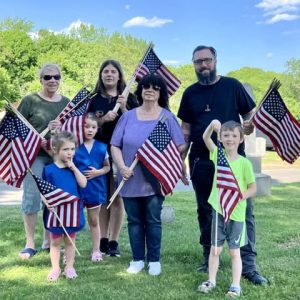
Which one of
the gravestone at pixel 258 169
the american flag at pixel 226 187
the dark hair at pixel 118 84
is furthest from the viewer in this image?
the gravestone at pixel 258 169

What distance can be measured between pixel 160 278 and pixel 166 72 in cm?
256

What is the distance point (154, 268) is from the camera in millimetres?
5098

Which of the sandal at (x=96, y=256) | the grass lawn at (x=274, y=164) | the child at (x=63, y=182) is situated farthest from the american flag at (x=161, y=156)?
the grass lawn at (x=274, y=164)

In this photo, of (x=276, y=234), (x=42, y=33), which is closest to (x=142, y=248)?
(x=276, y=234)

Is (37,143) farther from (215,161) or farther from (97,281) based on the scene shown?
(215,161)

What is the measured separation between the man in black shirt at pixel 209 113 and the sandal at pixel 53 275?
61.1 inches

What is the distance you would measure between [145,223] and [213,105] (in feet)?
4.67

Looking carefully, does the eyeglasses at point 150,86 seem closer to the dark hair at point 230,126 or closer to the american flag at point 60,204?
the dark hair at point 230,126

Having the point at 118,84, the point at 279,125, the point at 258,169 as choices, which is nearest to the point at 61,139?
the point at 118,84

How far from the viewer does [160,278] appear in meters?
4.94

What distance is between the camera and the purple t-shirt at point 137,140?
506cm

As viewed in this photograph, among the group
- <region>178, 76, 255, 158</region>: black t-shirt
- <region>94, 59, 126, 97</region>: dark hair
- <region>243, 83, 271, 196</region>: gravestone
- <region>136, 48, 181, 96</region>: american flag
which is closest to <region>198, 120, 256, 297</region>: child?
<region>178, 76, 255, 158</region>: black t-shirt

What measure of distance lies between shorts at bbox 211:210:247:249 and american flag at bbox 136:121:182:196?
27.7 inches

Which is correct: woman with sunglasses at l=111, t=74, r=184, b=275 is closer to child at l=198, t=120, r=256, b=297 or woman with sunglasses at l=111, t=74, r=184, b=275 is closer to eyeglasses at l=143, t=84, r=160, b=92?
eyeglasses at l=143, t=84, r=160, b=92
